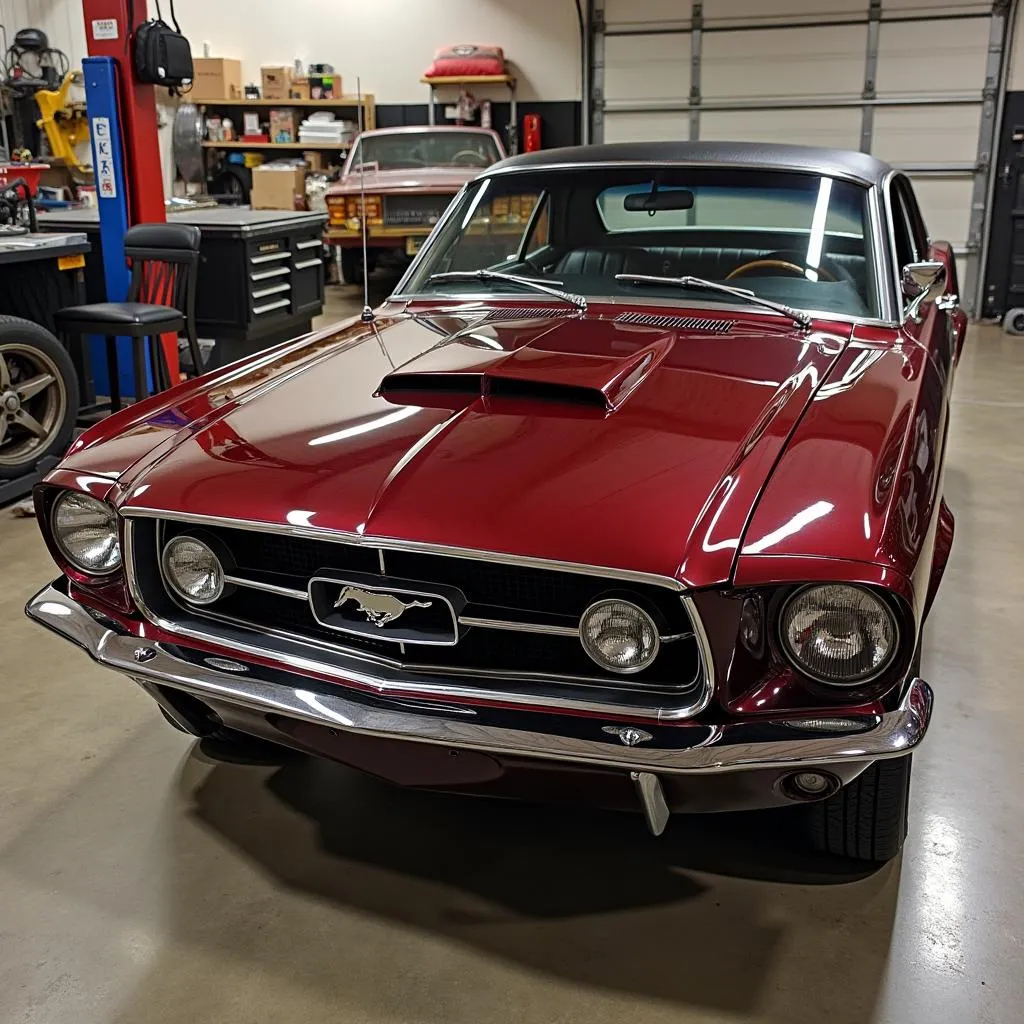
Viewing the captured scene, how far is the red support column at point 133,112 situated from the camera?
5.08m

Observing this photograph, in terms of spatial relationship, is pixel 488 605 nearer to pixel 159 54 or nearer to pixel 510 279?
pixel 510 279

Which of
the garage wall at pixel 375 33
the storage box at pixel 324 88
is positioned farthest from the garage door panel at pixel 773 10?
the storage box at pixel 324 88

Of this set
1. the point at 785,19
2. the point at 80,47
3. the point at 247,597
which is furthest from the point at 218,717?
the point at 80,47

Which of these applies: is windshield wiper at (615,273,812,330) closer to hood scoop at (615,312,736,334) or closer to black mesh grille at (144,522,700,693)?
hood scoop at (615,312,736,334)

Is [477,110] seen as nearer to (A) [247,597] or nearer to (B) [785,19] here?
(B) [785,19]

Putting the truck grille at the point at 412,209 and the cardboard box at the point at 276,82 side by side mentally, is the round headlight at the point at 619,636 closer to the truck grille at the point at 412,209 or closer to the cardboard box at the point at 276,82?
the truck grille at the point at 412,209

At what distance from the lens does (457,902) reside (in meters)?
1.91

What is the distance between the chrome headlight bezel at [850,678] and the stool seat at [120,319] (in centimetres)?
360

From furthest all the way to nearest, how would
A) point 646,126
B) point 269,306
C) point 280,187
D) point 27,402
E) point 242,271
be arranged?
1. point 280,187
2. point 646,126
3. point 269,306
4. point 242,271
5. point 27,402

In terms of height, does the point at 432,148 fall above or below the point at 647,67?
below

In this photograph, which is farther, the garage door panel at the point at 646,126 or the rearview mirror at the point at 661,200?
the garage door panel at the point at 646,126

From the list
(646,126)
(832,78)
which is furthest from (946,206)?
(646,126)

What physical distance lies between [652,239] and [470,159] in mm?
6058

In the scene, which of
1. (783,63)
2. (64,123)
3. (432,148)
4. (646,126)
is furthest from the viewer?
(64,123)
